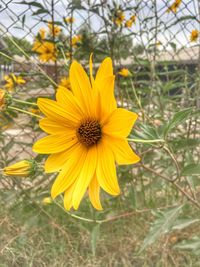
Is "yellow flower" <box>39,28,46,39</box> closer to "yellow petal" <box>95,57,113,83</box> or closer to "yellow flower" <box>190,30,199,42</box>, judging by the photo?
"yellow flower" <box>190,30,199,42</box>

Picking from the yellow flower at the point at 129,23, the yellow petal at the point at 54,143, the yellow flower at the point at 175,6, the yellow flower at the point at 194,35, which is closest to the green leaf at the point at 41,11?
the yellow flower at the point at 129,23

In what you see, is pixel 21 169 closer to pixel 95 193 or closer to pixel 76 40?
pixel 95 193

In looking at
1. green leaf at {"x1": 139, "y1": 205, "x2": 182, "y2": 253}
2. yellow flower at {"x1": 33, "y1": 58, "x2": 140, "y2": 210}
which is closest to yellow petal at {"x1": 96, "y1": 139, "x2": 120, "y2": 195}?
yellow flower at {"x1": 33, "y1": 58, "x2": 140, "y2": 210}

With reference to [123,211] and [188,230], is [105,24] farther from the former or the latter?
[188,230]

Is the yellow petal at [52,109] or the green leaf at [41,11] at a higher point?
the green leaf at [41,11]

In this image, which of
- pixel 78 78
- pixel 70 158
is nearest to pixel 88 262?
pixel 70 158

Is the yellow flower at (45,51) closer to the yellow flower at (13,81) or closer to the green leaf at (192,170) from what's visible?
the yellow flower at (13,81)
